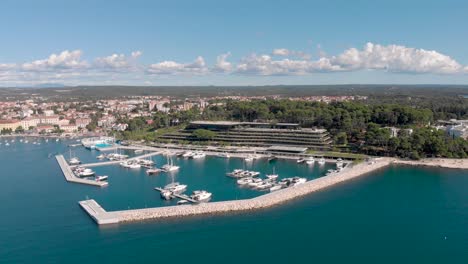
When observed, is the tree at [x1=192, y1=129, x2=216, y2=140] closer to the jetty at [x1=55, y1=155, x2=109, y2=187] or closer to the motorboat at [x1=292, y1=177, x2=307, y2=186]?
the jetty at [x1=55, y1=155, x2=109, y2=187]

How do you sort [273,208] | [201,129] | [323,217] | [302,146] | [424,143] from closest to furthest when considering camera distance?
[323,217]
[273,208]
[424,143]
[302,146]
[201,129]

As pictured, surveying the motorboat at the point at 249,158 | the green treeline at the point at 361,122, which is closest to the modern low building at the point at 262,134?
the green treeline at the point at 361,122

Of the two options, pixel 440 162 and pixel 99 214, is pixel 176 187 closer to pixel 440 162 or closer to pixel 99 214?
pixel 99 214

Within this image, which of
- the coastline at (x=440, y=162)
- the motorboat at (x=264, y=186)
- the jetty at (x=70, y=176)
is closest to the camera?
the motorboat at (x=264, y=186)

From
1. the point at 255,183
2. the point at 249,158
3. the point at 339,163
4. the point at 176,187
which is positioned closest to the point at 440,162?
the point at 339,163

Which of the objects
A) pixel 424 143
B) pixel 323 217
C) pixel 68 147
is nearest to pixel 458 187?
pixel 424 143

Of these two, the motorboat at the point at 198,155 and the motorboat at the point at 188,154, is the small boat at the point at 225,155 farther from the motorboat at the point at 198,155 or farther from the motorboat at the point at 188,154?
the motorboat at the point at 188,154

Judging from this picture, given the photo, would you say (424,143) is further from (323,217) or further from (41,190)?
(41,190)
